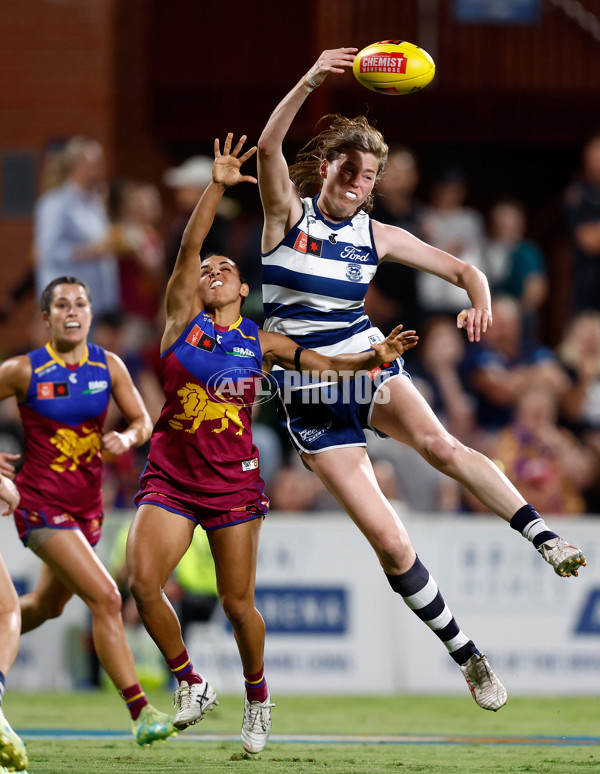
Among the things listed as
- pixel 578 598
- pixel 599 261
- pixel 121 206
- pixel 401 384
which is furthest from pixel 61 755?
pixel 599 261

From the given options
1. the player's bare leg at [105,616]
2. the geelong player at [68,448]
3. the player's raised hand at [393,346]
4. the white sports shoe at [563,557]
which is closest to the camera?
the white sports shoe at [563,557]

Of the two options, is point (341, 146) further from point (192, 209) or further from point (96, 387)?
point (192, 209)

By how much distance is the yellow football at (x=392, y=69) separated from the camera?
670cm

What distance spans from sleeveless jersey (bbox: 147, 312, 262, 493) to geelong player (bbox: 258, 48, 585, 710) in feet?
1.35

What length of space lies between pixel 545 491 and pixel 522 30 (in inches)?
→ 243

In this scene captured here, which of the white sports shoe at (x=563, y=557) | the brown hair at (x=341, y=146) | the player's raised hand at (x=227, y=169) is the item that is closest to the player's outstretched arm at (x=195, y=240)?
the player's raised hand at (x=227, y=169)

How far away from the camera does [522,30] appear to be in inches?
581

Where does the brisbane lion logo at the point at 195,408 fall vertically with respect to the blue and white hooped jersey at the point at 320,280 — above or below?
below

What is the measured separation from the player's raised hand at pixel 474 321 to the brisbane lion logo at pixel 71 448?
2346 mm

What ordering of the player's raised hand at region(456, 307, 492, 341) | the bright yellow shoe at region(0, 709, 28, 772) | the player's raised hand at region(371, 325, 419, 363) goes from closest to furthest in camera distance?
1. the bright yellow shoe at region(0, 709, 28, 772)
2. the player's raised hand at region(371, 325, 419, 363)
3. the player's raised hand at region(456, 307, 492, 341)

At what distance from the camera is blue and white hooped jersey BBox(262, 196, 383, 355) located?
6.83 meters

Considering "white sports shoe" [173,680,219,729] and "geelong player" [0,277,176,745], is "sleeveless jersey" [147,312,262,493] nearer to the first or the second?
"geelong player" [0,277,176,745]

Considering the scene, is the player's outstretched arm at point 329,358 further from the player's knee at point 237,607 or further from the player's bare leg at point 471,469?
the player's knee at point 237,607

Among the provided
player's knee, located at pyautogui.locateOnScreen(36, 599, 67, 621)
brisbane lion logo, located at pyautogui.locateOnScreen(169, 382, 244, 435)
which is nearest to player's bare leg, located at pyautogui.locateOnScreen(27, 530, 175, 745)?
player's knee, located at pyautogui.locateOnScreen(36, 599, 67, 621)
